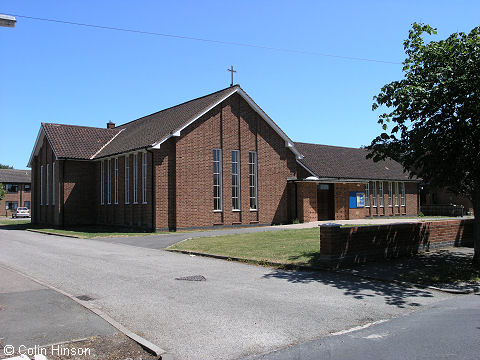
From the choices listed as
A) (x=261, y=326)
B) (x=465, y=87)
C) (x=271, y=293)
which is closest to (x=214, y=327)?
(x=261, y=326)

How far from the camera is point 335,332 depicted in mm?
6035

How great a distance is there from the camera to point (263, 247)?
14523 millimetres

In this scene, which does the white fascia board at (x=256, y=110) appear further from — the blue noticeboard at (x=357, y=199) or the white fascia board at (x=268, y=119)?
the blue noticeboard at (x=357, y=199)

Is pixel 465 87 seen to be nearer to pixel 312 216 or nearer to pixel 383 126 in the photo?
pixel 383 126

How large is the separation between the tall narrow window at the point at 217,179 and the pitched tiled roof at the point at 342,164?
7.34m

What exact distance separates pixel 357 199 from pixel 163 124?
1467 centimetres

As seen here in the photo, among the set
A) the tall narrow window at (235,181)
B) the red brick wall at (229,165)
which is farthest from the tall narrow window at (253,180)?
the tall narrow window at (235,181)

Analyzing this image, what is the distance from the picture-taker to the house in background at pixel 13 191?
216ft

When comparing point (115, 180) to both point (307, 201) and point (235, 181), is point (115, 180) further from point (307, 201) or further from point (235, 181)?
point (307, 201)

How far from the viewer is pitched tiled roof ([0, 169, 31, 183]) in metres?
65.9

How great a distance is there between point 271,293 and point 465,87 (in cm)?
653

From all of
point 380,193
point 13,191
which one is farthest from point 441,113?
point 13,191

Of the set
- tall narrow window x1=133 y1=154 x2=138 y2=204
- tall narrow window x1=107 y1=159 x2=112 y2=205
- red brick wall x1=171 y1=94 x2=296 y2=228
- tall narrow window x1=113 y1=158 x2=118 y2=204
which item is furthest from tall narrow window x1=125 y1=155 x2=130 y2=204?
red brick wall x1=171 y1=94 x2=296 y2=228

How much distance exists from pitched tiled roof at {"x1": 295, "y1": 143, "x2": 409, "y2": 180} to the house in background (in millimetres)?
50332
